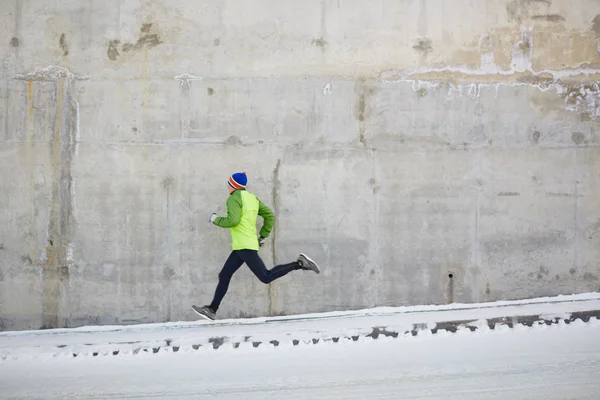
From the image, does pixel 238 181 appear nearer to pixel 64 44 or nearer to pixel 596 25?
pixel 64 44

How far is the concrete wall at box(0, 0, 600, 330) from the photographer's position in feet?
22.2

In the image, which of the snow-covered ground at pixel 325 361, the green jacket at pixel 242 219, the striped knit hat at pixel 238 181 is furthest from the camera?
the striped knit hat at pixel 238 181

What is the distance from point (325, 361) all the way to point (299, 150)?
2.62 metres

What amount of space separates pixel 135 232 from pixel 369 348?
118 inches

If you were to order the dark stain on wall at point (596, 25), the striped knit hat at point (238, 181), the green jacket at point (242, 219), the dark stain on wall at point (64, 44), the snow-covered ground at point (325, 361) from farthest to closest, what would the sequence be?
1. the dark stain on wall at point (596, 25)
2. the dark stain on wall at point (64, 44)
3. the striped knit hat at point (238, 181)
4. the green jacket at point (242, 219)
5. the snow-covered ground at point (325, 361)

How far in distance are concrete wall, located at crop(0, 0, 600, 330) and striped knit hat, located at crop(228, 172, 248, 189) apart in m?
0.62

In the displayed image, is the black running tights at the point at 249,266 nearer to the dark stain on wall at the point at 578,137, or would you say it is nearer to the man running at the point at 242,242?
the man running at the point at 242,242

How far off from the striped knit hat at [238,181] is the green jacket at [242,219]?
0.06 meters

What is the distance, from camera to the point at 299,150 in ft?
22.7

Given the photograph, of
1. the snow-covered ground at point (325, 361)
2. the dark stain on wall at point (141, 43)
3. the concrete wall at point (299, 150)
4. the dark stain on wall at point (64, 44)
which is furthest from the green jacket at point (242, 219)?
the dark stain on wall at point (64, 44)

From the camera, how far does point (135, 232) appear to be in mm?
6812

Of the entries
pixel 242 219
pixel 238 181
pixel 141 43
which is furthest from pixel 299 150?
pixel 141 43

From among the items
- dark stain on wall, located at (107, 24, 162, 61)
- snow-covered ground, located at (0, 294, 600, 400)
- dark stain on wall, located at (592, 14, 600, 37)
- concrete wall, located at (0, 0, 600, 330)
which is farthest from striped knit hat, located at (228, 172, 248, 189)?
dark stain on wall, located at (592, 14, 600, 37)

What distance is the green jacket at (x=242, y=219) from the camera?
6.07 metres
